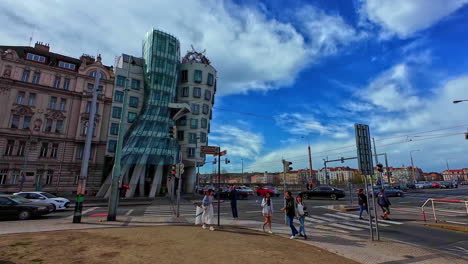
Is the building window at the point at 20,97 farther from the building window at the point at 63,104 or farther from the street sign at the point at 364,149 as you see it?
the street sign at the point at 364,149

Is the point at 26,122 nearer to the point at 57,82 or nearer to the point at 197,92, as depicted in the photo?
the point at 57,82

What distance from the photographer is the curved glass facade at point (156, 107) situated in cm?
3775

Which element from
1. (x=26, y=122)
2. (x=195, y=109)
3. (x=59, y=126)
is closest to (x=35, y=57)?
(x=26, y=122)

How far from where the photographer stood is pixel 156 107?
43344 millimetres

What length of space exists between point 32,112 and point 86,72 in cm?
1028

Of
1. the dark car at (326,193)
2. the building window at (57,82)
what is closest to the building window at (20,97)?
the building window at (57,82)

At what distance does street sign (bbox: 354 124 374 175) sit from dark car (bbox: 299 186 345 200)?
66.6ft

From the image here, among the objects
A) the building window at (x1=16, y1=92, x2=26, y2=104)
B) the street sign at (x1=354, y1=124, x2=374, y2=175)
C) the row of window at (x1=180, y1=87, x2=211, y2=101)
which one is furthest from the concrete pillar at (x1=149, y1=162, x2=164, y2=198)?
the street sign at (x1=354, y1=124, x2=374, y2=175)

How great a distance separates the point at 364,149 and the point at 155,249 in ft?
28.3

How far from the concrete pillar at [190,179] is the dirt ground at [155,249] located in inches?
1577

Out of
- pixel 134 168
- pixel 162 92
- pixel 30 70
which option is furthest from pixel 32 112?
pixel 162 92

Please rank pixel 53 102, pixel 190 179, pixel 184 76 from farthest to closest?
pixel 184 76
pixel 190 179
pixel 53 102

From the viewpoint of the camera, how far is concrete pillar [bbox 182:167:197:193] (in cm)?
4891

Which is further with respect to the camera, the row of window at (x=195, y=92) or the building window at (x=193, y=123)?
the row of window at (x=195, y=92)
